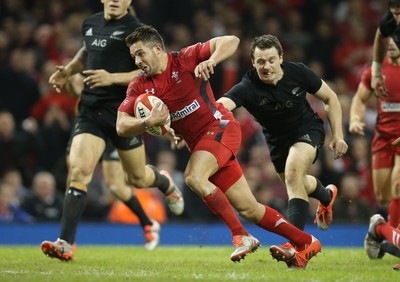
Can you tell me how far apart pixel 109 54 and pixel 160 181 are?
1968 millimetres

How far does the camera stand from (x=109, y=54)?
10156 millimetres

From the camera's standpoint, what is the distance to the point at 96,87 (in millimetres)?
10188

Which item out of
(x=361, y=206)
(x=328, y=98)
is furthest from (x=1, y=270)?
(x=361, y=206)

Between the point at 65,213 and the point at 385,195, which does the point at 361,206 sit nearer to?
the point at 385,195

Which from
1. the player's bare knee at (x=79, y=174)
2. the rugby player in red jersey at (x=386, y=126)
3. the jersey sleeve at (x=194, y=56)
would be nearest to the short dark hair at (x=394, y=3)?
the rugby player in red jersey at (x=386, y=126)

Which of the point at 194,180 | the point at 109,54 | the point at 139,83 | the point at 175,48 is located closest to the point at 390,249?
the point at 194,180

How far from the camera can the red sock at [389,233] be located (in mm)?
8351

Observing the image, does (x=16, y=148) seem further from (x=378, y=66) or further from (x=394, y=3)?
(x=394, y=3)

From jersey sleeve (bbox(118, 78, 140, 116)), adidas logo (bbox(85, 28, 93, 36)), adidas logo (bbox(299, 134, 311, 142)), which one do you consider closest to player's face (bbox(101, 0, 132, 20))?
adidas logo (bbox(85, 28, 93, 36))

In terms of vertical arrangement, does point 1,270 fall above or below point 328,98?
below

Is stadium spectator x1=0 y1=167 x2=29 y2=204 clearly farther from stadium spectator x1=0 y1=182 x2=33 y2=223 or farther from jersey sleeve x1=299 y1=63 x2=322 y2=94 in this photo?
jersey sleeve x1=299 y1=63 x2=322 y2=94

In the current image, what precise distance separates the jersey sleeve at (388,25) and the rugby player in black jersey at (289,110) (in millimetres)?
1236

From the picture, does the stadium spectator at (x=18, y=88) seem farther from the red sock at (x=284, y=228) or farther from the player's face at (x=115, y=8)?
the red sock at (x=284, y=228)

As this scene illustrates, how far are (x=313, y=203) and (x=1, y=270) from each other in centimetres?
735
